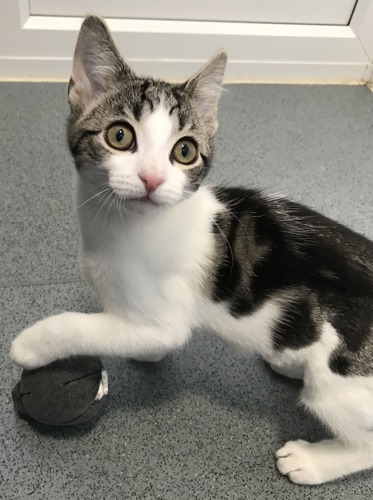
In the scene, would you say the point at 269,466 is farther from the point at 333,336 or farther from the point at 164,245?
the point at 164,245

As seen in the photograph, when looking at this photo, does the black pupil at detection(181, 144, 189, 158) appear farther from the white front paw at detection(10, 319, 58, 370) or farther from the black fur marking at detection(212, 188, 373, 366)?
the white front paw at detection(10, 319, 58, 370)

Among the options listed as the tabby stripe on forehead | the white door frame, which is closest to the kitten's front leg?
the tabby stripe on forehead

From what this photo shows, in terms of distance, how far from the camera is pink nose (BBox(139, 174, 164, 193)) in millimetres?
788

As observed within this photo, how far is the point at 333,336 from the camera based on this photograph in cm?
94

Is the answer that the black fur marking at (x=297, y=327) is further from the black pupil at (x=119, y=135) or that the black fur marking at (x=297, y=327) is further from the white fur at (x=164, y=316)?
the black pupil at (x=119, y=135)

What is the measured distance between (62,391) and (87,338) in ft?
0.38

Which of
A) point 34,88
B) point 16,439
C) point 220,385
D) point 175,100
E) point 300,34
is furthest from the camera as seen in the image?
point 300,34

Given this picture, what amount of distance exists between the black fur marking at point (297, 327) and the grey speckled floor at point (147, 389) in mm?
278

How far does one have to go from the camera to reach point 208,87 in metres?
0.95

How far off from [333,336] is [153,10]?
4.77 feet

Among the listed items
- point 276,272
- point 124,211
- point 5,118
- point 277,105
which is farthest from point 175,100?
point 277,105

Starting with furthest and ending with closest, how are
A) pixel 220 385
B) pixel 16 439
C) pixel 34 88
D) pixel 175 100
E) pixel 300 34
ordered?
pixel 300 34 → pixel 34 88 → pixel 220 385 → pixel 16 439 → pixel 175 100

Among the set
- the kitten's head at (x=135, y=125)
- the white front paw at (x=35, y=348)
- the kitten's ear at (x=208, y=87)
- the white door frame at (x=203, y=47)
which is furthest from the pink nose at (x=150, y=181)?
the white door frame at (x=203, y=47)

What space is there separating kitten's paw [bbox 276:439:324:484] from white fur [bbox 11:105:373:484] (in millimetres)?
64
